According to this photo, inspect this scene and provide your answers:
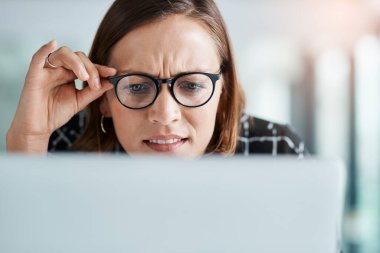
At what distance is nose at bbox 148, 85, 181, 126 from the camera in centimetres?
127

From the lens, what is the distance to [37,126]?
1365mm

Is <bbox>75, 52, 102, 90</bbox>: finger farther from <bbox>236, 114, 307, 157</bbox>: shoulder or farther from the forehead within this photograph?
<bbox>236, 114, 307, 157</bbox>: shoulder

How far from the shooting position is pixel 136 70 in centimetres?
131

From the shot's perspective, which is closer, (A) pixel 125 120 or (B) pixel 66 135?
(A) pixel 125 120

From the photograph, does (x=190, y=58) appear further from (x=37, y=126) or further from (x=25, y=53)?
(x=25, y=53)

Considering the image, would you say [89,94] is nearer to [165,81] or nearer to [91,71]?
[91,71]

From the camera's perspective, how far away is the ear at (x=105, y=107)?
5.04 feet

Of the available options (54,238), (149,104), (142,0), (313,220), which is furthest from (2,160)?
(142,0)

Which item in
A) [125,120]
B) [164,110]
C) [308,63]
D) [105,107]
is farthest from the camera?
→ [308,63]

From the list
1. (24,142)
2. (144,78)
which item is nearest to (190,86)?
(144,78)

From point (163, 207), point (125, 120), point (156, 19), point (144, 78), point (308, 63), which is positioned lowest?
point (163, 207)

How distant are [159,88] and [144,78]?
1.8 inches

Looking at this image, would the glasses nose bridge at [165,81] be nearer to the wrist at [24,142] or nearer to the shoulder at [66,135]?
the wrist at [24,142]

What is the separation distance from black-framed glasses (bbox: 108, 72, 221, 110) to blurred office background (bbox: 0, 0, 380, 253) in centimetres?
262
